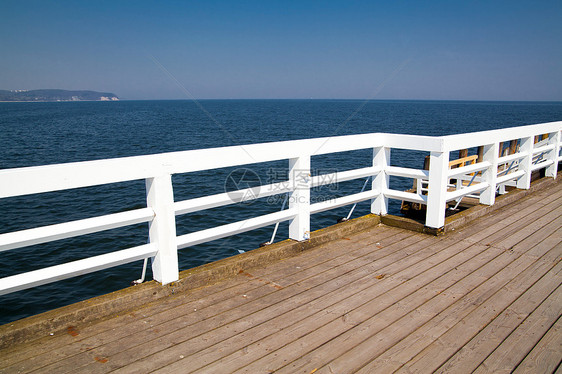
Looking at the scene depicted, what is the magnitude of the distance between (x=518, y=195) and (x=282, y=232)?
19.9 feet

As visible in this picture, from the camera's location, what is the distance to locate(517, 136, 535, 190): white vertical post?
7348 millimetres

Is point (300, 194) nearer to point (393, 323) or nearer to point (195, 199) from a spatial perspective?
point (195, 199)

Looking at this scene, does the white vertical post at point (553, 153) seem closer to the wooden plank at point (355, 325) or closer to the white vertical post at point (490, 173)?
the white vertical post at point (490, 173)

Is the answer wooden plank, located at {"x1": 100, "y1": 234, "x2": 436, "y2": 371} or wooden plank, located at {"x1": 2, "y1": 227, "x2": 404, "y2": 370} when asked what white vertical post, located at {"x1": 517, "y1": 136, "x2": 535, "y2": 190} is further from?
wooden plank, located at {"x1": 2, "y1": 227, "x2": 404, "y2": 370}

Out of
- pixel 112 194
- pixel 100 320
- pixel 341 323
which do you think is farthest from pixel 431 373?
pixel 112 194

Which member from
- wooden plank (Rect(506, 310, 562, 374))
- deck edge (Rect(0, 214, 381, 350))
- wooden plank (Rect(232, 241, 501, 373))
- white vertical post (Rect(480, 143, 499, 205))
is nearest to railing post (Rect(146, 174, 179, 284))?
deck edge (Rect(0, 214, 381, 350))

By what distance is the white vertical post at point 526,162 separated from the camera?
7348 millimetres

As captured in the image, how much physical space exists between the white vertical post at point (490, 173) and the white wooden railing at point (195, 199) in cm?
1

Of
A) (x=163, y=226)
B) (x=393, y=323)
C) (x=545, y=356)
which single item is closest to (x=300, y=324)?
(x=393, y=323)

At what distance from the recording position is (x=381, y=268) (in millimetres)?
4375

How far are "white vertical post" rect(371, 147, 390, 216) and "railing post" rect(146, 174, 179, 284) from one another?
9.43ft

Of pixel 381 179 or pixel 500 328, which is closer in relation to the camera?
pixel 500 328

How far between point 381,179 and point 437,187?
0.70 metres

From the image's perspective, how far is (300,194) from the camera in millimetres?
4656
